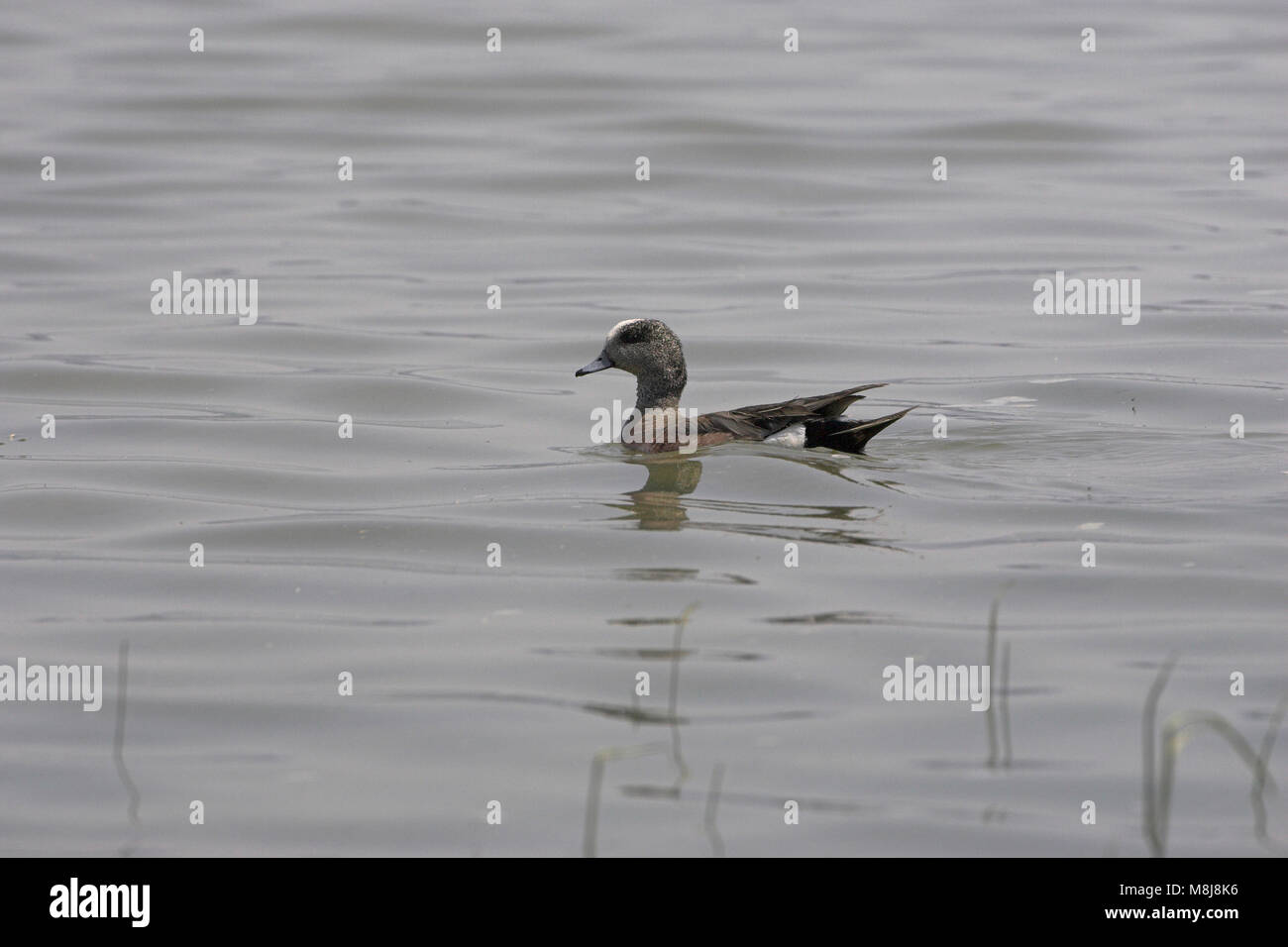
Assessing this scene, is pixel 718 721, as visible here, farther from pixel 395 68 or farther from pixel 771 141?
pixel 395 68

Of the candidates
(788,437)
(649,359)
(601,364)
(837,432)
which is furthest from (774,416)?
(601,364)

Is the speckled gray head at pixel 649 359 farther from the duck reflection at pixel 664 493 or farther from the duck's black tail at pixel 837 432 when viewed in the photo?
the duck's black tail at pixel 837 432

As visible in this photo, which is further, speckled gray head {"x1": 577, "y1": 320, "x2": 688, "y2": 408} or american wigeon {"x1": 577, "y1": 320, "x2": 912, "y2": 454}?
speckled gray head {"x1": 577, "y1": 320, "x2": 688, "y2": 408}

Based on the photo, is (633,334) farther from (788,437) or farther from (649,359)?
(788,437)

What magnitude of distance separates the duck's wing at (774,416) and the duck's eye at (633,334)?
671mm

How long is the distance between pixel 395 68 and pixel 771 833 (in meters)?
18.5

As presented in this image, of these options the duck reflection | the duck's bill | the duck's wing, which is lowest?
the duck reflection

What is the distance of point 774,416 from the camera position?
9.05 metres

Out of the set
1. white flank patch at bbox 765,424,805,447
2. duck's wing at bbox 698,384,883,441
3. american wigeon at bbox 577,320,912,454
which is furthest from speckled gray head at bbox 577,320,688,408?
white flank patch at bbox 765,424,805,447

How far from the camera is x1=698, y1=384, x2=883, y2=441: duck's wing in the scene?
895 cm

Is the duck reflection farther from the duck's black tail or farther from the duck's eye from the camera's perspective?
the duck's eye

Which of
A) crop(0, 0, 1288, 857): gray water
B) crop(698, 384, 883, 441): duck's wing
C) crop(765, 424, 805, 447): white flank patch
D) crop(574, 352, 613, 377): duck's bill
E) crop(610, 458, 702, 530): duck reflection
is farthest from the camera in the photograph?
crop(574, 352, 613, 377): duck's bill

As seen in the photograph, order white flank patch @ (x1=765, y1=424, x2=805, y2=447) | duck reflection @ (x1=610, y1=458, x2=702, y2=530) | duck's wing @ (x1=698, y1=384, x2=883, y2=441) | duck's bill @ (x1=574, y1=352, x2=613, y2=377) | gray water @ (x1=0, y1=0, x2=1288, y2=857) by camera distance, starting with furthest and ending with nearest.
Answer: duck's bill @ (x1=574, y1=352, x2=613, y2=377)
white flank patch @ (x1=765, y1=424, x2=805, y2=447)
duck's wing @ (x1=698, y1=384, x2=883, y2=441)
duck reflection @ (x1=610, y1=458, x2=702, y2=530)
gray water @ (x1=0, y1=0, x2=1288, y2=857)

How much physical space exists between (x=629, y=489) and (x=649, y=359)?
49.7 inches
